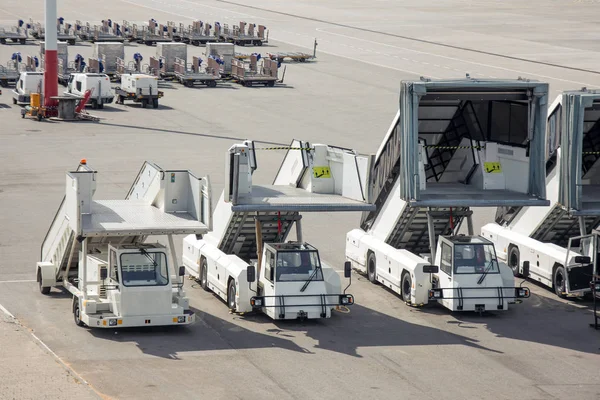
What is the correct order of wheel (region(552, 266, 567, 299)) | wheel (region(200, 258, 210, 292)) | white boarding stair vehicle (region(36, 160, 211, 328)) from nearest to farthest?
white boarding stair vehicle (region(36, 160, 211, 328)) → wheel (region(200, 258, 210, 292)) → wheel (region(552, 266, 567, 299))

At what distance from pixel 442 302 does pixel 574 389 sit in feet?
20.8

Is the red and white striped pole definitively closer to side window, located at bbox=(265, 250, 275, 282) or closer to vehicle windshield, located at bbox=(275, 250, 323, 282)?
side window, located at bbox=(265, 250, 275, 282)

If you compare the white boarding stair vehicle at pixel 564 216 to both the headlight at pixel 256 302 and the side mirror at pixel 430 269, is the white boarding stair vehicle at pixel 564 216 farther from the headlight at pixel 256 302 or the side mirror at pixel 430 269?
the headlight at pixel 256 302

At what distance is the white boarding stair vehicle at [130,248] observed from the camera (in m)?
27.1

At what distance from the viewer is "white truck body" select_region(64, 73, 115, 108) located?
66.2 metres

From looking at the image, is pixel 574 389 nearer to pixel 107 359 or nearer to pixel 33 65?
pixel 107 359

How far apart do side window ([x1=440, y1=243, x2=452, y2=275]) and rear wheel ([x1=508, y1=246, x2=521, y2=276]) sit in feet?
15.2

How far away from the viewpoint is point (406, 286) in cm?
3111

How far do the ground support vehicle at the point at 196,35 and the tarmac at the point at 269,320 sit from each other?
5.73 meters

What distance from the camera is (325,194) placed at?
3098 centimetres

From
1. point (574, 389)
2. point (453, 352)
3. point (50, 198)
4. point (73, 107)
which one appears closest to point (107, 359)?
point (453, 352)

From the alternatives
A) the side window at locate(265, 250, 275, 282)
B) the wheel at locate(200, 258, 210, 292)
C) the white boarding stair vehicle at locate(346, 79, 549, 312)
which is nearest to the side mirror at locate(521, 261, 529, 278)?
the white boarding stair vehicle at locate(346, 79, 549, 312)

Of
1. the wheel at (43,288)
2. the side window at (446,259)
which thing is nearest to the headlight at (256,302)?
the side window at (446,259)

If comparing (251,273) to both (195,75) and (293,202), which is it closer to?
(293,202)
